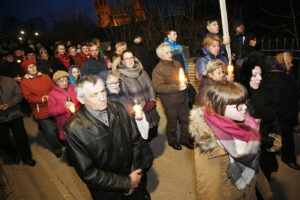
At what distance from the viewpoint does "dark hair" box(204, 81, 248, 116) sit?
1998 mm

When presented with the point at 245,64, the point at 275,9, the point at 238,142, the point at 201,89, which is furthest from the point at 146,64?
the point at 275,9

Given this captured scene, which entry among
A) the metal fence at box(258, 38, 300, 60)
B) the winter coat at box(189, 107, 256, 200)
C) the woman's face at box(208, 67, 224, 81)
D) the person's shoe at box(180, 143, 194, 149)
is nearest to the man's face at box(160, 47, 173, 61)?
the woman's face at box(208, 67, 224, 81)

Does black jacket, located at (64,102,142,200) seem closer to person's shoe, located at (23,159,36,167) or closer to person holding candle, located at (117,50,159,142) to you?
person holding candle, located at (117,50,159,142)

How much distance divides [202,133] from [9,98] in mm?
4126

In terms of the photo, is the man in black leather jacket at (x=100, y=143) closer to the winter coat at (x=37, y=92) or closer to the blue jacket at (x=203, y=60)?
the blue jacket at (x=203, y=60)

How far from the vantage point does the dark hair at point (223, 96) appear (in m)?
2.00

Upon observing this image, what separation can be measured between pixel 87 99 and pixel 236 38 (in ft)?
18.0

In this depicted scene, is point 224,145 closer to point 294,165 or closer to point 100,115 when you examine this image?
point 100,115

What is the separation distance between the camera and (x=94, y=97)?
2.27 m

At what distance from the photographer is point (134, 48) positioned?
7.16 metres

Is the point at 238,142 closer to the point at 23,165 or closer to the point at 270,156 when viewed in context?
the point at 270,156

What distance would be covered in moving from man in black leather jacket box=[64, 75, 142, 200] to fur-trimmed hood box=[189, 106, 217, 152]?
72cm

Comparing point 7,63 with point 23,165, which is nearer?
point 23,165

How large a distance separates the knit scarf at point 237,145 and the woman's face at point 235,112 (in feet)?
0.20
